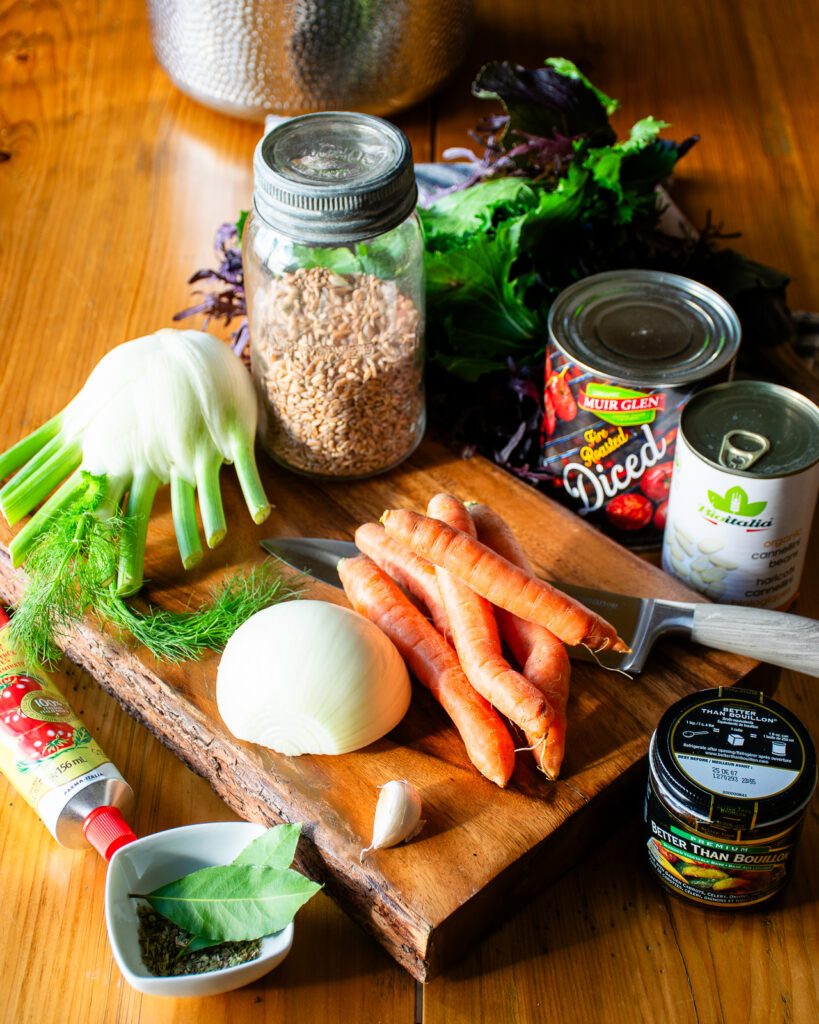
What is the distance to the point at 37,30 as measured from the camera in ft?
6.47

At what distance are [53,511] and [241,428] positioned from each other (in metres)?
0.20

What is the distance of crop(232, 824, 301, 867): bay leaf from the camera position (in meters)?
0.86

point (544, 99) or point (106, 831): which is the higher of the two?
point (544, 99)

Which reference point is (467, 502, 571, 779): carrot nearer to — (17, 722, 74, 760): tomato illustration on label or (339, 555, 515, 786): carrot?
(339, 555, 515, 786): carrot

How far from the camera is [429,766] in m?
0.94

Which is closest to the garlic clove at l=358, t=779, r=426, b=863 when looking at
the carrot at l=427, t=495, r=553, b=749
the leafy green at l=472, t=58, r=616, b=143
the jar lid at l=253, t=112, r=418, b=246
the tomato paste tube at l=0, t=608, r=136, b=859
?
the carrot at l=427, t=495, r=553, b=749

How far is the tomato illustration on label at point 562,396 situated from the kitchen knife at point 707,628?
18cm

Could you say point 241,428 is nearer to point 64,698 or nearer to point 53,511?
point 53,511

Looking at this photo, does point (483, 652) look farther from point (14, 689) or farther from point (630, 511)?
point (14, 689)

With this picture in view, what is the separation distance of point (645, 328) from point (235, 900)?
67 cm

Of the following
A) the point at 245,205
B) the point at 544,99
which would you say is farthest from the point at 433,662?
the point at 245,205

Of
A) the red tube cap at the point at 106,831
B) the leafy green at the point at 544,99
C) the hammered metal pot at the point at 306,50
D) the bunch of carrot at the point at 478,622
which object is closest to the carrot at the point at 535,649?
the bunch of carrot at the point at 478,622

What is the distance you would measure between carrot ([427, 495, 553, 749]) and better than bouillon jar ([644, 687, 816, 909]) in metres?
0.10

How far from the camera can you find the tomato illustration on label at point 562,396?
1.12m
